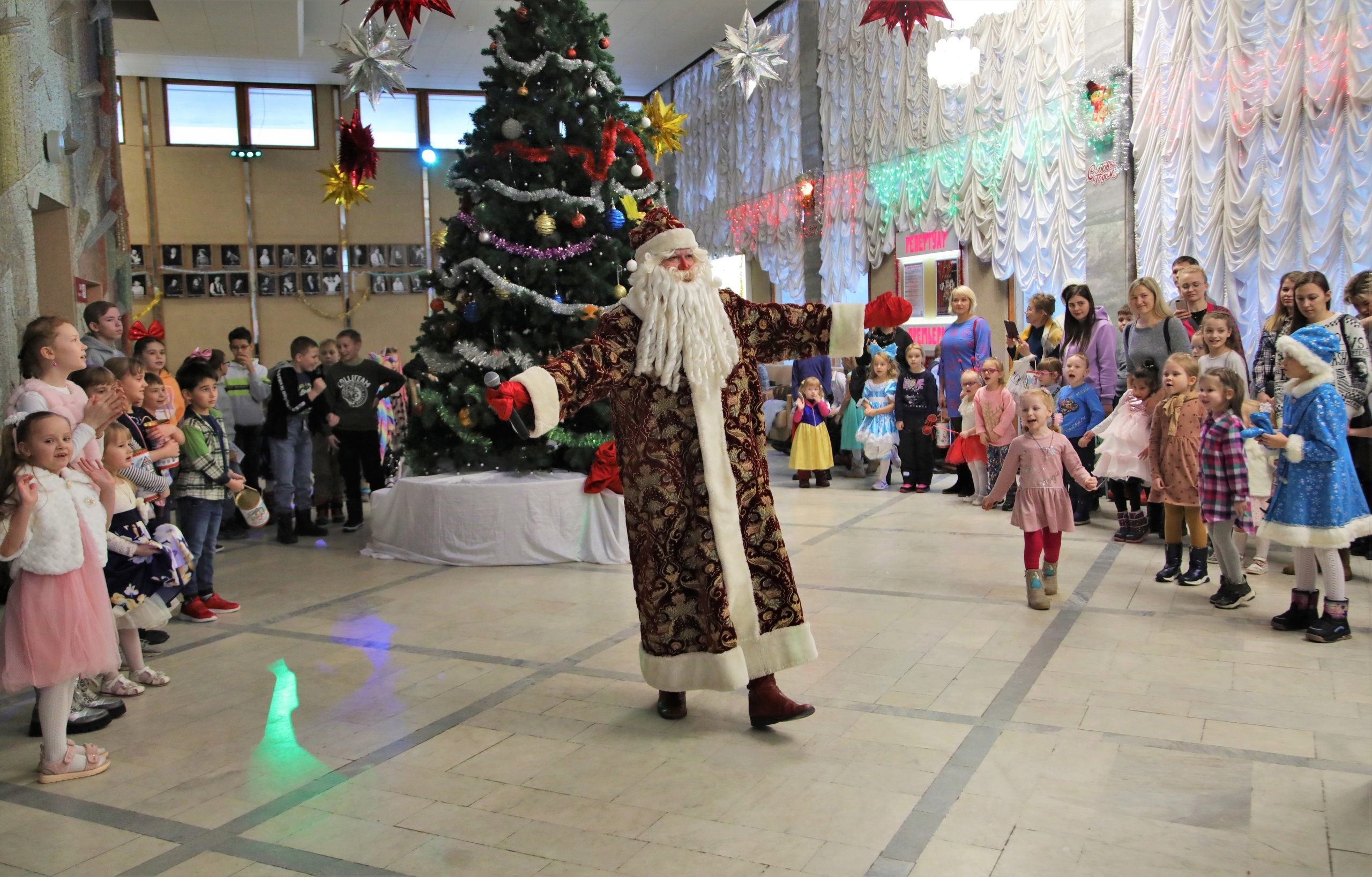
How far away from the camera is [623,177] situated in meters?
6.95

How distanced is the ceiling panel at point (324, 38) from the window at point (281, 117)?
275mm

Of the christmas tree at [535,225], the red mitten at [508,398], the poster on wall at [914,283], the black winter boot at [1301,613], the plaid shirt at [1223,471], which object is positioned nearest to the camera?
the red mitten at [508,398]

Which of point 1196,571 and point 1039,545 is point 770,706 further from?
point 1196,571

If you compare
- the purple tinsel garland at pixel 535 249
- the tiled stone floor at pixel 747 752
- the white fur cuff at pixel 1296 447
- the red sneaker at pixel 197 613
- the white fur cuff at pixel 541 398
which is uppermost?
the purple tinsel garland at pixel 535 249

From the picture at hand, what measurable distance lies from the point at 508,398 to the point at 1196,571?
13.4 ft

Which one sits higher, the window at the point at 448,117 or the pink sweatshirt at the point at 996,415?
the window at the point at 448,117

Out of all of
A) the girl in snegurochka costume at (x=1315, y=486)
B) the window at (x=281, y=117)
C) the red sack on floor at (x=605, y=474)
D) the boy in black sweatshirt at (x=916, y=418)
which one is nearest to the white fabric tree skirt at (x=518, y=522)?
the red sack on floor at (x=605, y=474)

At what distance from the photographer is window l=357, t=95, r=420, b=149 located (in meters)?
17.9

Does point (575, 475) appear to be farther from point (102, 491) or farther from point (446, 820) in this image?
point (446, 820)

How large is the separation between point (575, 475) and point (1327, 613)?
4.26m

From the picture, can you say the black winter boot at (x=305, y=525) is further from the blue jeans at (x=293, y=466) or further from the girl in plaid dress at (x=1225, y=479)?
the girl in plaid dress at (x=1225, y=479)

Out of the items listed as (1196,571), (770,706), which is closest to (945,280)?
(1196,571)

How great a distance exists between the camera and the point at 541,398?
10.5 ft

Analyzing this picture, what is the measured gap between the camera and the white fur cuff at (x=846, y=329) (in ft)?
12.3
